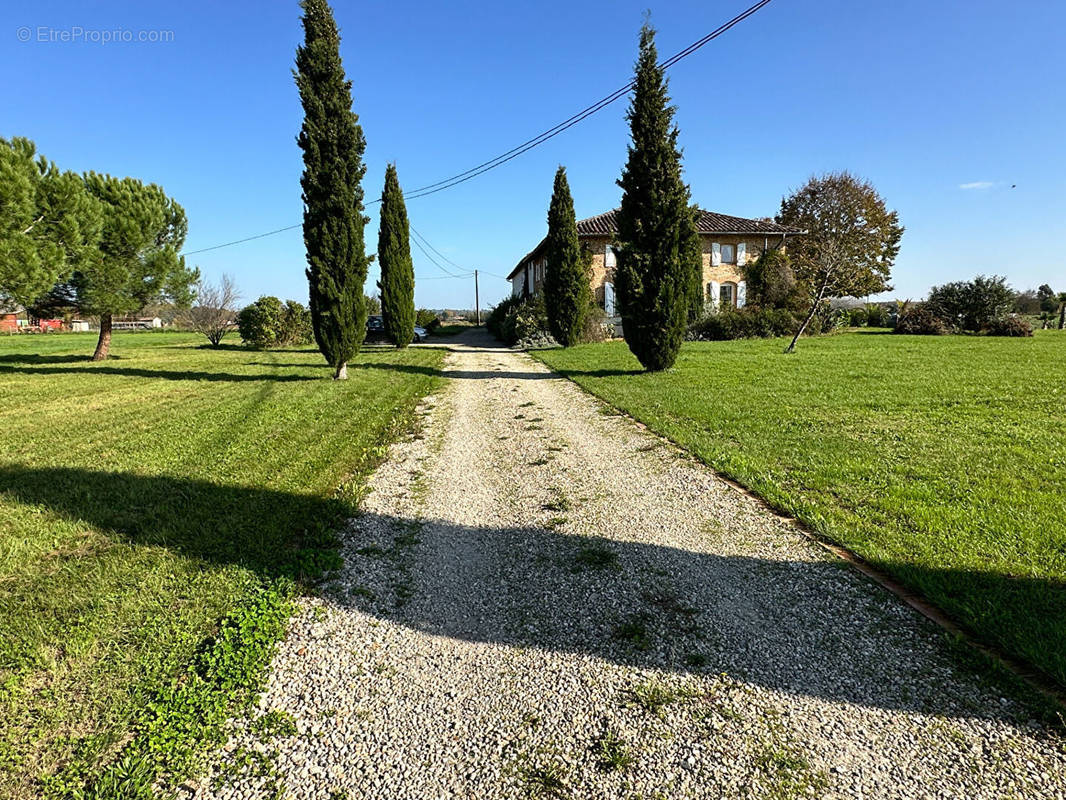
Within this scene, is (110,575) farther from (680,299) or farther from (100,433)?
(680,299)

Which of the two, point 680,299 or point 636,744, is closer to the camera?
point 636,744

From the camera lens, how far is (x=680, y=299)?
1166 cm

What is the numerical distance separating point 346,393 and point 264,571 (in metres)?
7.43

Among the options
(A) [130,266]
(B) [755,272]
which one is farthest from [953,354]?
(A) [130,266]

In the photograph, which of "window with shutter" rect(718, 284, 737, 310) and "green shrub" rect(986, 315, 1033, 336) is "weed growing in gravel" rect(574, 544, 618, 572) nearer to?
"window with shutter" rect(718, 284, 737, 310)

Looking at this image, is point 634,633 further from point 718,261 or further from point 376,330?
point 718,261

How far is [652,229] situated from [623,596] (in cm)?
1005

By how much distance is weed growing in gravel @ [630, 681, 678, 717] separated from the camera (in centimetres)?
213

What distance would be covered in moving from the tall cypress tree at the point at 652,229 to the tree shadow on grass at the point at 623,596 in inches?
342

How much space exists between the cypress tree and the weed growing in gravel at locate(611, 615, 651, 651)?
18344 mm

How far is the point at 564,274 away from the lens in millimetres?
20391

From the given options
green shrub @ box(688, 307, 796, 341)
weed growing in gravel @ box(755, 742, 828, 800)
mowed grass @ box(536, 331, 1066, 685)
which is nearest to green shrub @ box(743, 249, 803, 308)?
green shrub @ box(688, 307, 796, 341)

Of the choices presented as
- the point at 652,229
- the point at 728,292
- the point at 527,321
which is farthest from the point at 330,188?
the point at 728,292

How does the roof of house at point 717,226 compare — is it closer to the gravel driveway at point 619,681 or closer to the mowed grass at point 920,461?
the mowed grass at point 920,461
